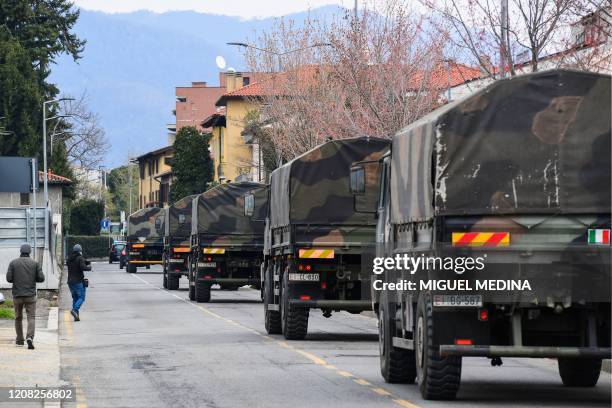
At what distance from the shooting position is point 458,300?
1407 cm

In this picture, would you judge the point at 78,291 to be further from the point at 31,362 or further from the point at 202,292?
the point at 31,362

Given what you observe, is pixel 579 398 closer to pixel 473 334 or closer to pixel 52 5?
pixel 473 334

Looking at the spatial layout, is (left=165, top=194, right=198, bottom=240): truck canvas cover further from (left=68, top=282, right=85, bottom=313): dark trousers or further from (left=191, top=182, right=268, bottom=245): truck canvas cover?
(left=68, top=282, right=85, bottom=313): dark trousers

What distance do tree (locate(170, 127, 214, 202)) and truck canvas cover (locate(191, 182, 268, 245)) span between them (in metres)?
61.3

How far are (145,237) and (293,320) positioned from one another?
4875 centimetres

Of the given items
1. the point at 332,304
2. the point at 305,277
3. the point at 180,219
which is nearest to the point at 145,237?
the point at 180,219

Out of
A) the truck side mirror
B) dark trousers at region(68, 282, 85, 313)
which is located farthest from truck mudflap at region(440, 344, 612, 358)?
dark trousers at region(68, 282, 85, 313)

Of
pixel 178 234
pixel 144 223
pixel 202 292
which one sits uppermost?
pixel 144 223

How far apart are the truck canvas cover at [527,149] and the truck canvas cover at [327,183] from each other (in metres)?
11.2

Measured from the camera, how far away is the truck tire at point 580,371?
16828 millimetres

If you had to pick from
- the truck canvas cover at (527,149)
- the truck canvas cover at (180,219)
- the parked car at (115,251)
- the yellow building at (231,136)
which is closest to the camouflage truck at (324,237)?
the truck canvas cover at (527,149)

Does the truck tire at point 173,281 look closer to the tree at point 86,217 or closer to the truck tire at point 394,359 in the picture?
the truck tire at point 394,359

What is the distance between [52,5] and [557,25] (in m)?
43.9

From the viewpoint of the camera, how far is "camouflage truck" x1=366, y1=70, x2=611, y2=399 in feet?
46.1
